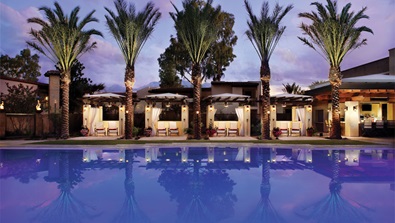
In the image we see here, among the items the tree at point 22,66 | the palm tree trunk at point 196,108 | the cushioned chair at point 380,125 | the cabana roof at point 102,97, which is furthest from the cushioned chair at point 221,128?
the tree at point 22,66

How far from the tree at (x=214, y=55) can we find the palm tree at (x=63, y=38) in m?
13.4

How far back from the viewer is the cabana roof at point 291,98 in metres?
21.1

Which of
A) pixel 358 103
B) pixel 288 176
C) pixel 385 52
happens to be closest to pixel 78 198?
pixel 288 176

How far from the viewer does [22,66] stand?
1401 inches

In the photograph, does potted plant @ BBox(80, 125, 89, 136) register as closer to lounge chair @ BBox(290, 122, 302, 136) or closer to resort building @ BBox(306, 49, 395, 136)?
lounge chair @ BBox(290, 122, 302, 136)

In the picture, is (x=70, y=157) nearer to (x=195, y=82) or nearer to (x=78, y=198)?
(x=78, y=198)

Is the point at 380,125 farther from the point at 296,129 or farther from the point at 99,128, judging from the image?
the point at 99,128

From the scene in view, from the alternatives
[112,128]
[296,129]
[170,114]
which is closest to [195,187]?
[112,128]

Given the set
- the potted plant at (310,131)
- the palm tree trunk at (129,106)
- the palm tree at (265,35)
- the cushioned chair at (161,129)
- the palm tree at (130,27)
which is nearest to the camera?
the palm tree at (130,27)

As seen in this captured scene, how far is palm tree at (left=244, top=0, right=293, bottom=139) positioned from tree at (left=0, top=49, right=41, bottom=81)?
28.8m

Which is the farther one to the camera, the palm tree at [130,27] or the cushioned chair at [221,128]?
the cushioned chair at [221,128]

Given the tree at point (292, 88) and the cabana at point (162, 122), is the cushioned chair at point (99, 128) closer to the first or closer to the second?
the cabana at point (162, 122)

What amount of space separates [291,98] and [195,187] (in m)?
15.6

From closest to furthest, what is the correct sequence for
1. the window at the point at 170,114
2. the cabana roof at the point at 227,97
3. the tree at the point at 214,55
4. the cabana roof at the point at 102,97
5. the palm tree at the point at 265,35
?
the palm tree at the point at 265,35 < the cabana roof at the point at 227,97 < the cabana roof at the point at 102,97 < the window at the point at 170,114 < the tree at the point at 214,55
